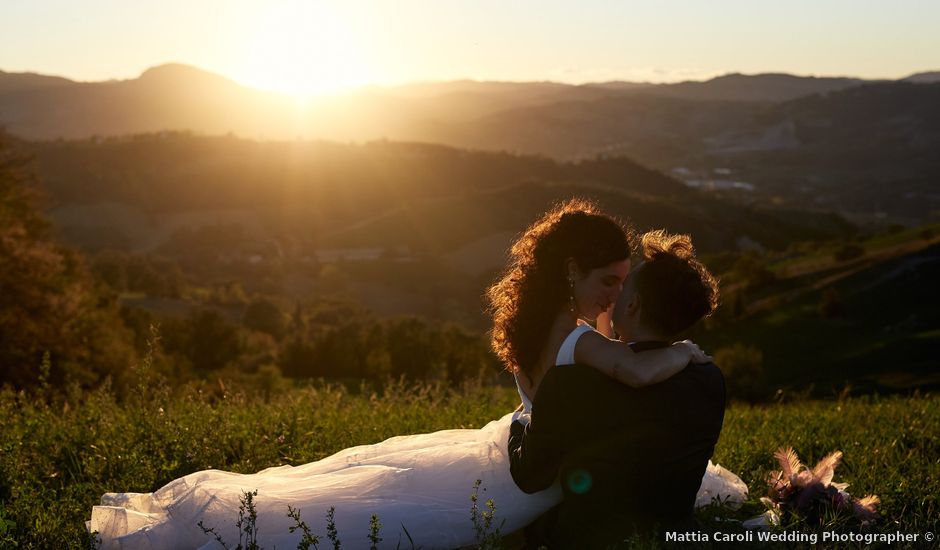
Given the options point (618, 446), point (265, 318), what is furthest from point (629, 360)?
point (265, 318)

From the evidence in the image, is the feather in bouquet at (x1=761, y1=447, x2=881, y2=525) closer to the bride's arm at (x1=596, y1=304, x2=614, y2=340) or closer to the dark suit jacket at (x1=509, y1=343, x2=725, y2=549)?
the dark suit jacket at (x1=509, y1=343, x2=725, y2=549)

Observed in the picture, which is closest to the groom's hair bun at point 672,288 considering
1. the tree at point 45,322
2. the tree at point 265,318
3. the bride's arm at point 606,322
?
the bride's arm at point 606,322

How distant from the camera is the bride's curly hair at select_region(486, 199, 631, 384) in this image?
14.9 feet

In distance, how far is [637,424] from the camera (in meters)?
4.38

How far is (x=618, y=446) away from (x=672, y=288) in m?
0.89

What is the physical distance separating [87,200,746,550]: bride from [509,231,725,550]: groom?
151 mm

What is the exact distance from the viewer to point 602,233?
4543mm

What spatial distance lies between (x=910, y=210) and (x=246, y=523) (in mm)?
157058

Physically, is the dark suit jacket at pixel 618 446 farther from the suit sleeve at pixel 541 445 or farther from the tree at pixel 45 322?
the tree at pixel 45 322

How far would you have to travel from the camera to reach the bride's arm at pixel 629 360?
4.15m

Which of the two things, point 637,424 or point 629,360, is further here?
point 637,424

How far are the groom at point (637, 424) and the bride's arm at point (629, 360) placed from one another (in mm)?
79

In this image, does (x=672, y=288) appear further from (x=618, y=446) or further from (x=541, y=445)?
(x=541, y=445)

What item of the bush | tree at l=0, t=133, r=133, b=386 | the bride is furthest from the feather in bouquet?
the bush
